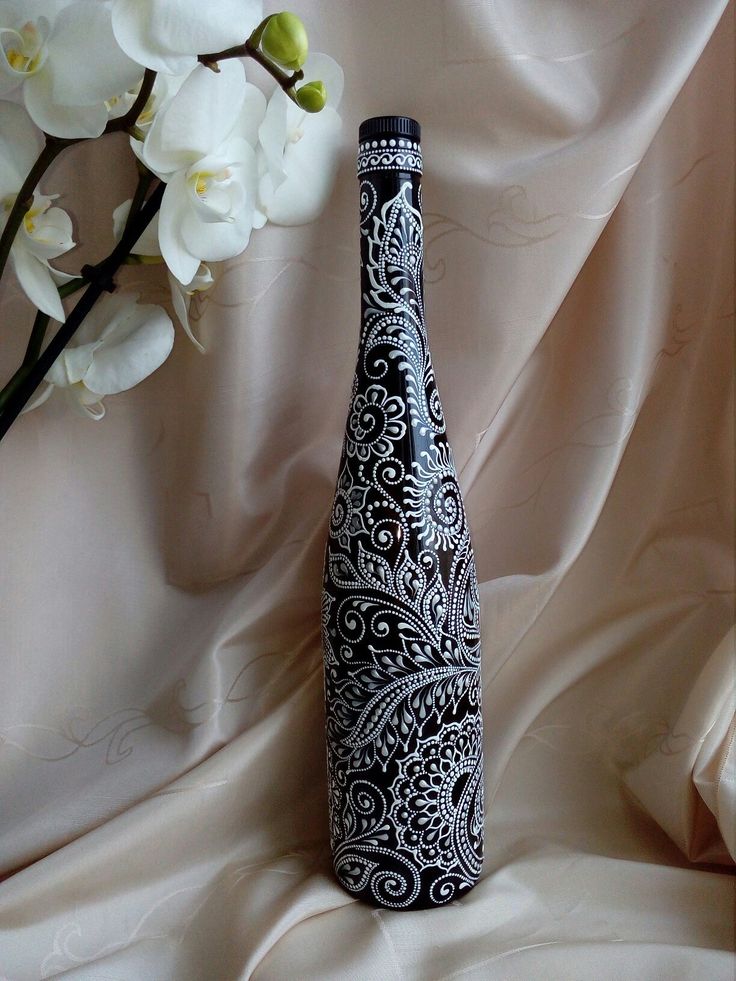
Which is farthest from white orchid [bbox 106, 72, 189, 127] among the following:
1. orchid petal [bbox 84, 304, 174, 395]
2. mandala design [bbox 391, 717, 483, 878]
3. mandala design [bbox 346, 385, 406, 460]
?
mandala design [bbox 391, 717, 483, 878]

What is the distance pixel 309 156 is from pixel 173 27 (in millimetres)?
283

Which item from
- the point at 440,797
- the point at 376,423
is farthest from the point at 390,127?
the point at 440,797

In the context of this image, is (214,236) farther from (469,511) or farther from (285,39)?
(469,511)

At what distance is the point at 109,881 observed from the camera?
0.74m

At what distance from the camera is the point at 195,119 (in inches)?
20.8

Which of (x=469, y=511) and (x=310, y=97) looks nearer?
(x=310, y=97)

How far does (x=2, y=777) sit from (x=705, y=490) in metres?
0.74

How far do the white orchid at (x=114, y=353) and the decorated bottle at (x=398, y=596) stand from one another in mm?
165

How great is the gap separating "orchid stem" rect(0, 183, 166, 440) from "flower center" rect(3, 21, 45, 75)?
0.11 metres

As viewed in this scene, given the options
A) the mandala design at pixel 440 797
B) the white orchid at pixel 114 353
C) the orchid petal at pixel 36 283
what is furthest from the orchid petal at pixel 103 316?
the mandala design at pixel 440 797

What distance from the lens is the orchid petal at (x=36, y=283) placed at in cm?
56

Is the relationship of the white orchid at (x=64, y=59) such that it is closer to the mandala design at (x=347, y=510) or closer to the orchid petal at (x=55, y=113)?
the orchid petal at (x=55, y=113)

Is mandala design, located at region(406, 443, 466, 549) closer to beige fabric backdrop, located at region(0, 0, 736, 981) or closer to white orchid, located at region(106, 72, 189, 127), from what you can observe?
beige fabric backdrop, located at region(0, 0, 736, 981)

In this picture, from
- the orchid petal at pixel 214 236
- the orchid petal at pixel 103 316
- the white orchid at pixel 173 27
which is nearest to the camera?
the white orchid at pixel 173 27
